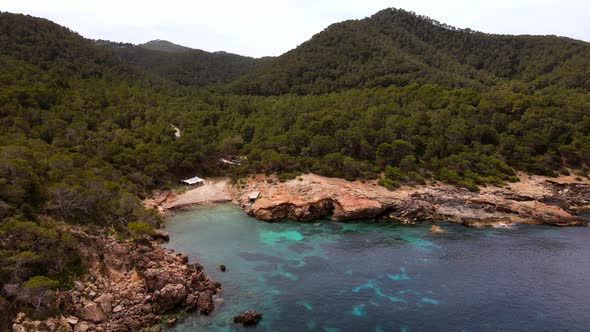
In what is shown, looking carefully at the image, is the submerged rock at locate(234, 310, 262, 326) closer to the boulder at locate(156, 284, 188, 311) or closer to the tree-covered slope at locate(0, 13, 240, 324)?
the boulder at locate(156, 284, 188, 311)

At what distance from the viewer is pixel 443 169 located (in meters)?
69.2

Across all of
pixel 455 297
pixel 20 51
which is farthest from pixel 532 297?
pixel 20 51

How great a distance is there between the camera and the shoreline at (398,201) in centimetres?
5662

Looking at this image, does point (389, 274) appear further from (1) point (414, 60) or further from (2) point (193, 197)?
(1) point (414, 60)

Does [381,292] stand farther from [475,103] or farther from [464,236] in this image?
[475,103]

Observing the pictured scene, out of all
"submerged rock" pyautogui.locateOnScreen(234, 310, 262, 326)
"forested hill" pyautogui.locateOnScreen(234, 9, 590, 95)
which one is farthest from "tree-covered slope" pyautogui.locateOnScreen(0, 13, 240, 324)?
"forested hill" pyautogui.locateOnScreen(234, 9, 590, 95)

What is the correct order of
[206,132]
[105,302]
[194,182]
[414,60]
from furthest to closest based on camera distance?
[414,60] < [206,132] < [194,182] < [105,302]

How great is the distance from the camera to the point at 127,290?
33.0 meters

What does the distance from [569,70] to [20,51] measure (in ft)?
511

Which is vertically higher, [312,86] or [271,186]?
[312,86]

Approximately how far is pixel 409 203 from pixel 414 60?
83249 millimetres

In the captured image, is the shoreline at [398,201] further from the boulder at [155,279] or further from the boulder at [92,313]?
the boulder at [92,313]

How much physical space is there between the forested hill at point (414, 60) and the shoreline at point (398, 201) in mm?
52958

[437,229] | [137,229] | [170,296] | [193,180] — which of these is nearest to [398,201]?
[437,229]
